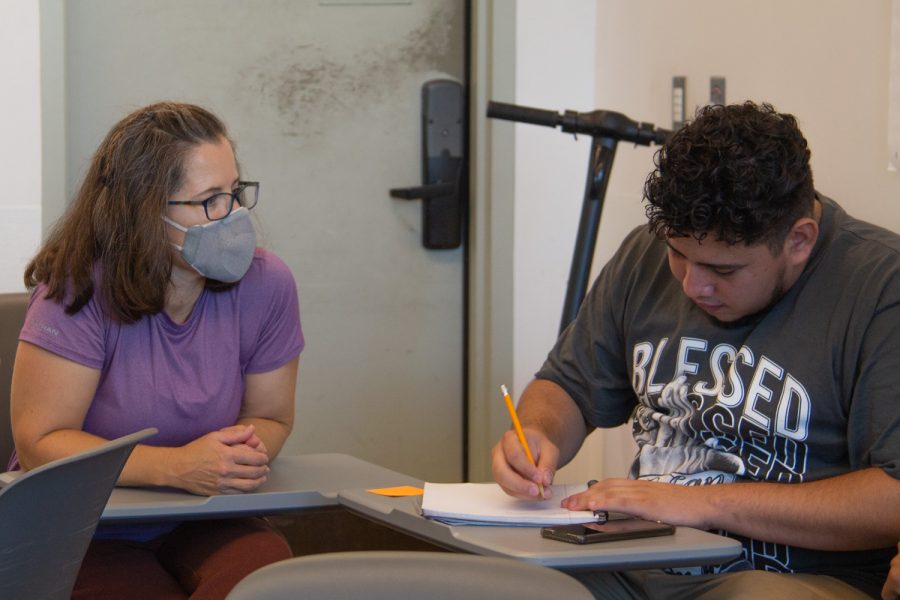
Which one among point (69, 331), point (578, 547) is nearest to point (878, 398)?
point (578, 547)

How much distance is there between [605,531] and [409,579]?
0.49 metres

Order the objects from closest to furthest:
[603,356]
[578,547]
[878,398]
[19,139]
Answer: [578,547] → [878,398] → [603,356] → [19,139]

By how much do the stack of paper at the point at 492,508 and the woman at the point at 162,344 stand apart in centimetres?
32

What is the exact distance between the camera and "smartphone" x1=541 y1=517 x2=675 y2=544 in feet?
4.95

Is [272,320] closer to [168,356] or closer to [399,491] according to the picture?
[168,356]

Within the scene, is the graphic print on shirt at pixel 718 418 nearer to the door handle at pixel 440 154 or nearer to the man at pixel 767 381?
the man at pixel 767 381

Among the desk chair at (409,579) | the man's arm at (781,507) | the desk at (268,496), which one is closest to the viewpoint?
the desk chair at (409,579)

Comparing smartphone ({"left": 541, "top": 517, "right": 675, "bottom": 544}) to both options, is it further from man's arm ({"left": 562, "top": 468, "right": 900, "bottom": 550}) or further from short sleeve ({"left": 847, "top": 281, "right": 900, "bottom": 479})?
short sleeve ({"left": 847, "top": 281, "right": 900, "bottom": 479})

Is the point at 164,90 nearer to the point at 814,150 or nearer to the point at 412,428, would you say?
the point at 412,428

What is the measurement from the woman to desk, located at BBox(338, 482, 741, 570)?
398 mm

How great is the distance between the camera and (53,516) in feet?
3.90

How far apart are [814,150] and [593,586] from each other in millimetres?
978

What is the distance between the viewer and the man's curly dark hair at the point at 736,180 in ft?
5.49

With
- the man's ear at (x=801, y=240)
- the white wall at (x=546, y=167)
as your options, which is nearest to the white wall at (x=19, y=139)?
the white wall at (x=546, y=167)
